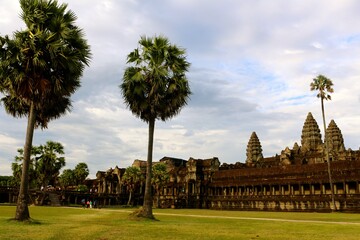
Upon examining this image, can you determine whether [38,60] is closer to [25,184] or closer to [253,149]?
[25,184]

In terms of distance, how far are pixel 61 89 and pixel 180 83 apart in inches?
410

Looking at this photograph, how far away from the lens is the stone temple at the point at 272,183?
202ft

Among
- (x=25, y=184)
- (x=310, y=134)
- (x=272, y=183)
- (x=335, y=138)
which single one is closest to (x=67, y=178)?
(x=272, y=183)

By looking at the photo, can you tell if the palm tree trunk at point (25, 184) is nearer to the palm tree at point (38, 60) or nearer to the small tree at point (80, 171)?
the palm tree at point (38, 60)

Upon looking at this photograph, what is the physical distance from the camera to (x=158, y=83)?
96.2 feet

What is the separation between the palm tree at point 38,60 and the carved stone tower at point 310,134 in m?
101

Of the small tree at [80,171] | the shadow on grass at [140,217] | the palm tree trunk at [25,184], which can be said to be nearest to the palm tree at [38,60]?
the palm tree trunk at [25,184]

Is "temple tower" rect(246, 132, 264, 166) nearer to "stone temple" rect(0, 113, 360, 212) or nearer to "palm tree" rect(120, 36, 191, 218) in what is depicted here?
"stone temple" rect(0, 113, 360, 212)

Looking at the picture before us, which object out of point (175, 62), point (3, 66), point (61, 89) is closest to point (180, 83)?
point (175, 62)

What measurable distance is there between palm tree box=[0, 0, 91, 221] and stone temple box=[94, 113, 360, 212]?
164ft

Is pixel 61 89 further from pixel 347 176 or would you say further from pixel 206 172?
pixel 206 172

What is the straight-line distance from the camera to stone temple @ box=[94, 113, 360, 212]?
6144cm

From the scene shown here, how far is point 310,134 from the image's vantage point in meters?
117

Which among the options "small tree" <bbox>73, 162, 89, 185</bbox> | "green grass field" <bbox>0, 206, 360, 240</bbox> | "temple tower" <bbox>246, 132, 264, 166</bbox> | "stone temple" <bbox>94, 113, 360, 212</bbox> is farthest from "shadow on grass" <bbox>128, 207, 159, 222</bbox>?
"temple tower" <bbox>246, 132, 264, 166</bbox>
